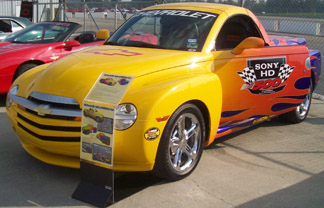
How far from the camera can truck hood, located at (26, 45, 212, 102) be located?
3.83m

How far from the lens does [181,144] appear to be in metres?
4.03

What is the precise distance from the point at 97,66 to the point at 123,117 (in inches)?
32.8

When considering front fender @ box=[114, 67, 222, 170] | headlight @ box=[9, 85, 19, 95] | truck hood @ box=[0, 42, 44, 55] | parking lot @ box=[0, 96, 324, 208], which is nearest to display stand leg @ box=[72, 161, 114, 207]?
parking lot @ box=[0, 96, 324, 208]

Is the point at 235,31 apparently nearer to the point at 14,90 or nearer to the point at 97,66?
the point at 97,66

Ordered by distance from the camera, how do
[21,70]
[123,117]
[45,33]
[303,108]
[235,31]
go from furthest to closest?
1. [45,33]
2. [21,70]
3. [303,108]
4. [235,31]
5. [123,117]

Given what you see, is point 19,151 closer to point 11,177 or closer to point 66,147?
point 11,177

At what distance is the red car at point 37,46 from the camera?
6.85m

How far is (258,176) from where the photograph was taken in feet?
13.9

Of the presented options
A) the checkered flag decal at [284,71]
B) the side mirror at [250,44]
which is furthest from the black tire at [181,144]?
the checkered flag decal at [284,71]

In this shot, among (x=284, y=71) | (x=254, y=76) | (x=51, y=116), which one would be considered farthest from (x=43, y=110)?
(x=284, y=71)

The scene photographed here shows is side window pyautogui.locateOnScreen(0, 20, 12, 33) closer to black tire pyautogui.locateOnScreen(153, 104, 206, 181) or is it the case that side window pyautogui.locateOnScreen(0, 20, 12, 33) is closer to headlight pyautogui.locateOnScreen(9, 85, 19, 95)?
headlight pyautogui.locateOnScreen(9, 85, 19, 95)

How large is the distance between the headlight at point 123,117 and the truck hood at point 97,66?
42 centimetres

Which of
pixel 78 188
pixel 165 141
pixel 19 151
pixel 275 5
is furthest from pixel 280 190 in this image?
pixel 275 5

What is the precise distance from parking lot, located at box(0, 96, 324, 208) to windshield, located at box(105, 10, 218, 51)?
4.51 feet
